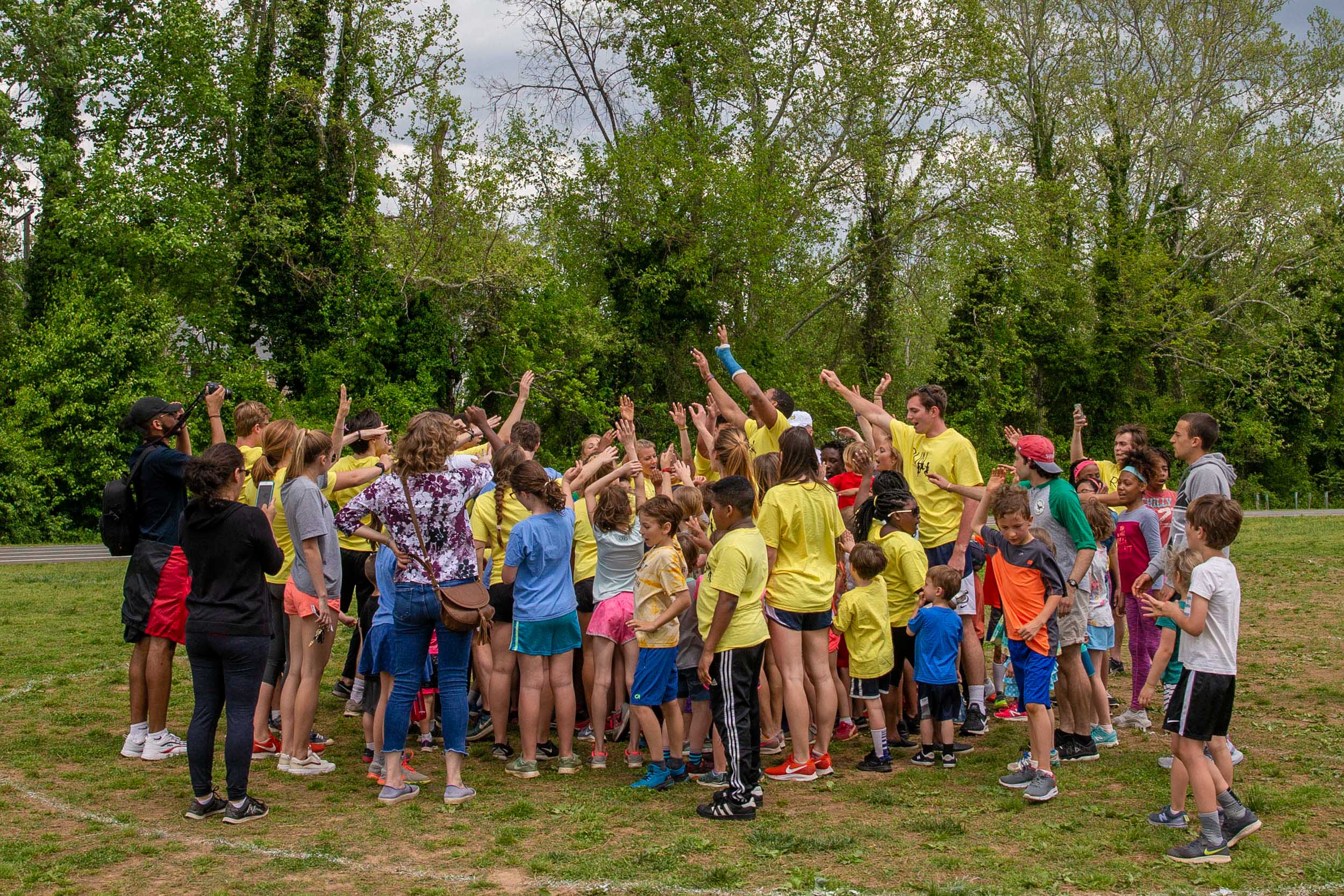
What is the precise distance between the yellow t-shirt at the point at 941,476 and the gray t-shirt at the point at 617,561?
2.00 metres

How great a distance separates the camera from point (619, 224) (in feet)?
85.3

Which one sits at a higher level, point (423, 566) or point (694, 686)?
point (423, 566)

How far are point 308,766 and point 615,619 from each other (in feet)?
6.86

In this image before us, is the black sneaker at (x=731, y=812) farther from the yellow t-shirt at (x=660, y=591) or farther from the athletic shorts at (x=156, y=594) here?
the athletic shorts at (x=156, y=594)

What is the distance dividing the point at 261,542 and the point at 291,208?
911 inches

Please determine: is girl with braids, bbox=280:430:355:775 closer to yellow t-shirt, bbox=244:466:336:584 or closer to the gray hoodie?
yellow t-shirt, bbox=244:466:336:584

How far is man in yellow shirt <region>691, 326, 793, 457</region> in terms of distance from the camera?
7020 mm

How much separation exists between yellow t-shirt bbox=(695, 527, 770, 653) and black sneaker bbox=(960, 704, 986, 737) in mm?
2266

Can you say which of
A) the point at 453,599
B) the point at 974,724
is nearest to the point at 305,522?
the point at 453,599

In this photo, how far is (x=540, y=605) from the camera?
6.34 metres

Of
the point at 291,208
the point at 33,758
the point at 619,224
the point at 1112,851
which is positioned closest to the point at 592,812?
the point at 1112,851

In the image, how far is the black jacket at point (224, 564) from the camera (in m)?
5.50

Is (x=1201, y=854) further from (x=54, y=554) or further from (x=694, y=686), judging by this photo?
(x=54, y=554)

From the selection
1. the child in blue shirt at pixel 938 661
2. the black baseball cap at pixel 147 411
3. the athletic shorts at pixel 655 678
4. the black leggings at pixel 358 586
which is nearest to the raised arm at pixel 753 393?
the child in blue shirt at pixel 938 661
